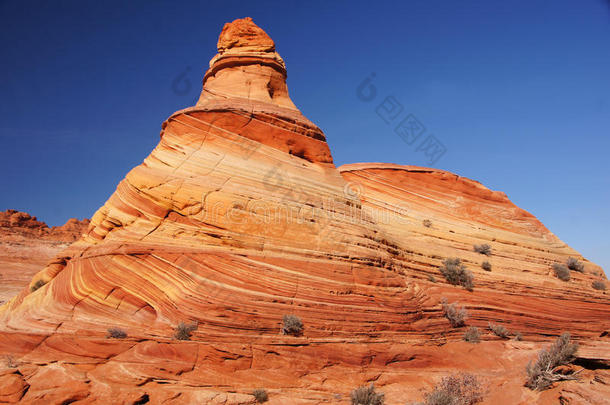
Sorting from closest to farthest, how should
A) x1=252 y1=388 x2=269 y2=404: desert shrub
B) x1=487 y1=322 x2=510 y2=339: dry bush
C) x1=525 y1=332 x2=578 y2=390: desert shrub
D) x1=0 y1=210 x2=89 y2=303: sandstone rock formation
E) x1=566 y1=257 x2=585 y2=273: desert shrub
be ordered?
1. x1=252 y1=388 x2=269 y2=404: desert shrub
2. x1=525 y1=332 x2=578 y2=390: desert shrub
3. x1=487 y1=322 x2=510 y2=339: dry bush
4. x1=566 y1=257 x2=585 y2=273: desert shrub
5. x1=0 y1=210 x2=89 y2=303: sandstone rock formation

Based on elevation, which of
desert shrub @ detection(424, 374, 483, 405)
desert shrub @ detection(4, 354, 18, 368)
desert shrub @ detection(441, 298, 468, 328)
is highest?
desert shrub @ detection(4, 354, 18, 368)

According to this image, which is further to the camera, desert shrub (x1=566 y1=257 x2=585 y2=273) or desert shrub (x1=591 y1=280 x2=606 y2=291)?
desert shrub (x1=566 y1=257 x2=585 y2=273)

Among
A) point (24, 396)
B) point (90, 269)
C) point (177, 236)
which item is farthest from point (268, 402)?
point (90, 269)

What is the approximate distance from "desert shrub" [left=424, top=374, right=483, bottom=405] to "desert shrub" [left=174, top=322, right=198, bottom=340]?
580cm

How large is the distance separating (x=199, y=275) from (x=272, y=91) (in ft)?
35.2

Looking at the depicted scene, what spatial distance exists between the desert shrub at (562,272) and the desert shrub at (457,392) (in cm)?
1303

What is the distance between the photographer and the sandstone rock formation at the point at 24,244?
30.2 meters

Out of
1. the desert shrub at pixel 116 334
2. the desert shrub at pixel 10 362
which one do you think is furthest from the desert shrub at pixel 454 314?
the desert shrub at pixel 10 362

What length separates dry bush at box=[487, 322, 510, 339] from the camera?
15.3 meters

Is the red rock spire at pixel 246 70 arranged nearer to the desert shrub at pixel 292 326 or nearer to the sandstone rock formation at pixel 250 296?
the sandstone rock formation at pixel 250 296

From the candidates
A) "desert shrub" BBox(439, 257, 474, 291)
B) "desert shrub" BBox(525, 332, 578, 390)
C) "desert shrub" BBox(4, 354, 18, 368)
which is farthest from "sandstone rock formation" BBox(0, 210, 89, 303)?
"desert shrub" BBox(525, 332, 578, 390)

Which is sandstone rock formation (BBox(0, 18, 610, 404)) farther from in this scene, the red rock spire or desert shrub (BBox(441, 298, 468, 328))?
desert shrub (BBox(441, 298, 468, 328))

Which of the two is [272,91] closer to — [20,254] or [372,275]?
[372,275]

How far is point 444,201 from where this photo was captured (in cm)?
2438
